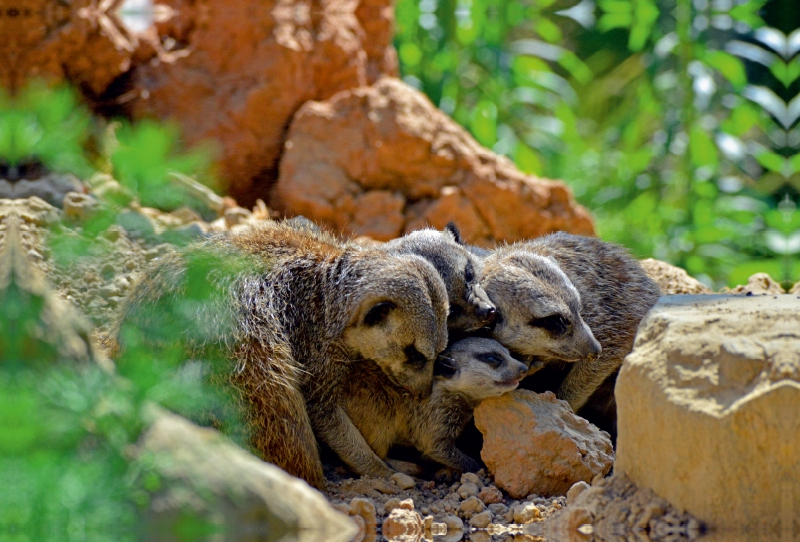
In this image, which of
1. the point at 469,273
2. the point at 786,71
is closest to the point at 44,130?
the point at 469,273

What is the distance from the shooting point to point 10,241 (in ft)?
10.1

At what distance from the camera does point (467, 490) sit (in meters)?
4.26

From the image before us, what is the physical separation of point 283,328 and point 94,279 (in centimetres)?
157

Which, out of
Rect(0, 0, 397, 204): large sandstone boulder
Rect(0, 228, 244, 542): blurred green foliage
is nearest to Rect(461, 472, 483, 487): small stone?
Rect(0, 228, 244, 542): blurred green foliage

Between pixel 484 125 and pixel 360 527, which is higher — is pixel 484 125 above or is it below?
below

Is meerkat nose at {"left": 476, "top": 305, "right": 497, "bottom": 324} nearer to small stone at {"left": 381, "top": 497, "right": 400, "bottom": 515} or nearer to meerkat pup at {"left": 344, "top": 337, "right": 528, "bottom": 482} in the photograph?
meerkat pup at {"left": 344, "top": 337, "right": 528, "bottom": 482}

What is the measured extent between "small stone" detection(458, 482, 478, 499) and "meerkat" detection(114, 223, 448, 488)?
0.39m

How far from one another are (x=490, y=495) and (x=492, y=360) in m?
0.62

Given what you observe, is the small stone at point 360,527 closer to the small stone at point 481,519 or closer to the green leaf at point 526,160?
the small stone at point 481,519

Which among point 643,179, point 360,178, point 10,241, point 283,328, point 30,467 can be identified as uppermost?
point 10,241

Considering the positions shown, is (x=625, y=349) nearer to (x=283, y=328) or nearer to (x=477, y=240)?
(x=283, y=328)

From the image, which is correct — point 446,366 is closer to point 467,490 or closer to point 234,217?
point 467,490

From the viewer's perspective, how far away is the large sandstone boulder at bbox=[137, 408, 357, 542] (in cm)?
268

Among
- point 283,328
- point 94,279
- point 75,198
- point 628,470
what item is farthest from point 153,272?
point 628,470
